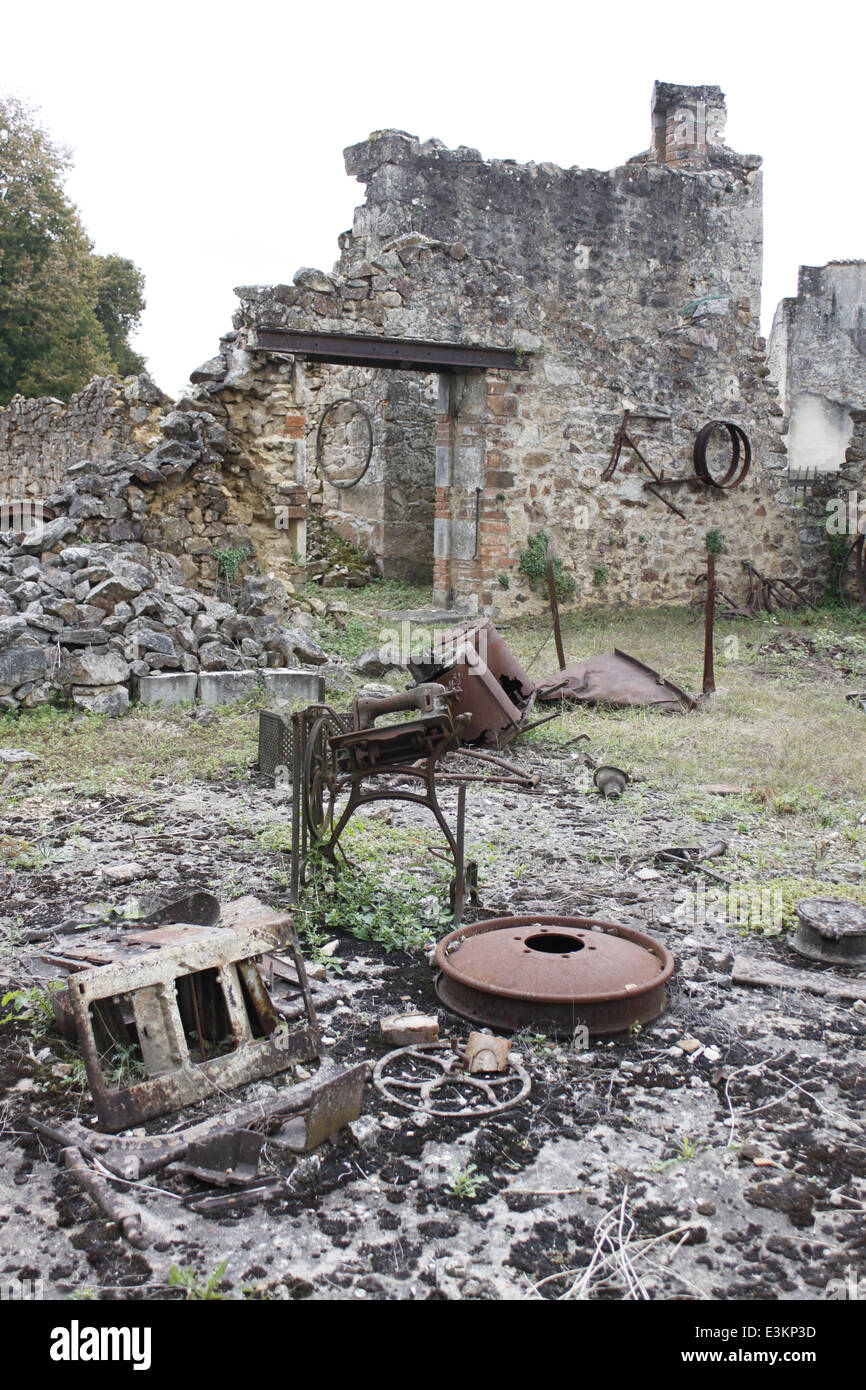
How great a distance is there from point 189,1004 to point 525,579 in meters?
9.98

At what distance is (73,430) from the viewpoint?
1551cm

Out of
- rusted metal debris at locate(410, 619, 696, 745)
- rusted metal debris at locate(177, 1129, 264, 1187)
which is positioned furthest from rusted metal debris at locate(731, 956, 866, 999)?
rusted metal debris at locate(410, 619, 696, 745)

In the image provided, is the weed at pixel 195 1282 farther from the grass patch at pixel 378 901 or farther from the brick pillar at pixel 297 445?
the brick pillar at pixel 297 445

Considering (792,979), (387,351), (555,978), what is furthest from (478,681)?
(387,351)

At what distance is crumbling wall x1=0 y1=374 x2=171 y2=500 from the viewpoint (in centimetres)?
1393

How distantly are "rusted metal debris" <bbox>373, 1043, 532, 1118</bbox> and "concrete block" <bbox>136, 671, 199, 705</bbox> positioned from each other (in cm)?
531

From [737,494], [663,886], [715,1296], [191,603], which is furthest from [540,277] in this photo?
[715,1296]

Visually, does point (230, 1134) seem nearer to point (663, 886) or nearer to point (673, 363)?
point (663, 886)

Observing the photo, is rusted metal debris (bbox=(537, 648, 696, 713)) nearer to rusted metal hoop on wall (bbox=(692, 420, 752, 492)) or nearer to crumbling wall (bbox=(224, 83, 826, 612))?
crumbling wall (bbox=(224, 83, 826, 612))

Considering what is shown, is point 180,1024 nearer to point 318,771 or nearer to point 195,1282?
point 195,1282

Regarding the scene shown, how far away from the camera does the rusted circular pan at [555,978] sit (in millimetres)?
3199

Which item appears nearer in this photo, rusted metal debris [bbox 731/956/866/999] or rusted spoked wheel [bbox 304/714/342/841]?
rusted metal debris [bbox 731/956/866/999]

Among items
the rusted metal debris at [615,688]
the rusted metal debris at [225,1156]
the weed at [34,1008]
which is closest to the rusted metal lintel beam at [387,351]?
the rusted metal debris at [615,688]

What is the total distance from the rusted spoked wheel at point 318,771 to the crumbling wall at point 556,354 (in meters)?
7.86
